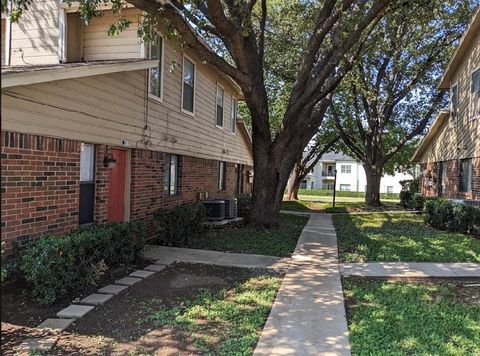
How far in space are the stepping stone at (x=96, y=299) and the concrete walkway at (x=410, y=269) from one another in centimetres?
377

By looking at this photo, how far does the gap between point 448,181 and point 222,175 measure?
874 centimetres

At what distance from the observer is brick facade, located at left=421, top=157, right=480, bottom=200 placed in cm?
1363

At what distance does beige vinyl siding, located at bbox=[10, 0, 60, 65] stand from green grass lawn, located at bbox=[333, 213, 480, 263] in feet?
22.6

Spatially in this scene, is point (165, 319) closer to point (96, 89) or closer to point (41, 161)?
point (41, 161)

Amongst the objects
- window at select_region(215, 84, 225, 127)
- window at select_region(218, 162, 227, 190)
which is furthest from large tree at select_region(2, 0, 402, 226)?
window at select_region(218, 162, 227, 190)

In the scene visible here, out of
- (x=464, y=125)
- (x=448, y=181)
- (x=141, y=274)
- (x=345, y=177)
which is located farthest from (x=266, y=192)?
(x=345, y=177)

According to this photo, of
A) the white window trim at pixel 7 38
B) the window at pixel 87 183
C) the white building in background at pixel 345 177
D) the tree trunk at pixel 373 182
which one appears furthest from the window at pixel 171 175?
the white building in background at pixel 345 177

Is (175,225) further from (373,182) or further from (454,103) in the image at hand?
(373,182)

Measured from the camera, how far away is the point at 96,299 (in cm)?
555

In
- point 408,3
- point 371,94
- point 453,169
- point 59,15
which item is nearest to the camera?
point 59,15

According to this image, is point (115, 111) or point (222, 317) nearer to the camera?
point (222, 317)

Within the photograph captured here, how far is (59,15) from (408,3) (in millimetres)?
7872

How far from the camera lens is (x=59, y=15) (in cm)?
847

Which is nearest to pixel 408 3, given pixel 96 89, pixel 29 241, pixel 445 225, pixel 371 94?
pixel 445 225
